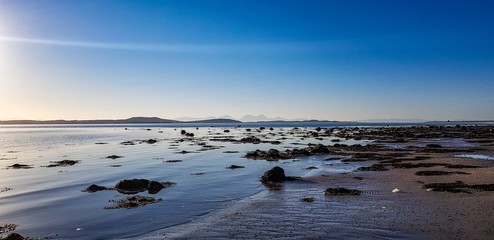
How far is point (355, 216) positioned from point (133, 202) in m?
9.16

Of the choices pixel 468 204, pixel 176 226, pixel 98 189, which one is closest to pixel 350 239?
pixel 176 226

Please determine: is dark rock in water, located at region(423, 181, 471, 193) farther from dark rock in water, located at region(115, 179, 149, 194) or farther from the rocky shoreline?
dark rock in water, located at region(115, 179, 149, 194)

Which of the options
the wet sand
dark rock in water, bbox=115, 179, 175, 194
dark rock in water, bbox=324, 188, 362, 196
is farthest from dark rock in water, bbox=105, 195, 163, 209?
dark rock in water, bbox=324, 188, 362, 196

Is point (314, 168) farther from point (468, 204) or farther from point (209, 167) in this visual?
point (468, 204)

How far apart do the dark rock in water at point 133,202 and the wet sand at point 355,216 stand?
383 centimetres

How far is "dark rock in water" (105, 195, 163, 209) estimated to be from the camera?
584 inches

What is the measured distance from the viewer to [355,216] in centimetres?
1223

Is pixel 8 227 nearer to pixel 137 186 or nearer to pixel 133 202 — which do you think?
pixel 133 202

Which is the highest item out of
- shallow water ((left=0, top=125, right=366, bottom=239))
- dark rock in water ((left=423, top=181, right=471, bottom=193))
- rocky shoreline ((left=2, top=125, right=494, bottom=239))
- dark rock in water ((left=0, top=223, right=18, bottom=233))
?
dark rock in water ((left=423, top=181, right=471, bottom=193))

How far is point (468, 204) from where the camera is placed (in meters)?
13.5

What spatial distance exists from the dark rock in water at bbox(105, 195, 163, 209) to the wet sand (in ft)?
12.6

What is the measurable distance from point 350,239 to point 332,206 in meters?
4.12

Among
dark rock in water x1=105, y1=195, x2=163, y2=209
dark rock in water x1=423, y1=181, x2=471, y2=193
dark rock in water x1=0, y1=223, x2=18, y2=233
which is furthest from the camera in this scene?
dark rock in water x1=423, y1=181, x2=471, y2=193

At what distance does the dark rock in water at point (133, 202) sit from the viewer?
14.8 meters
